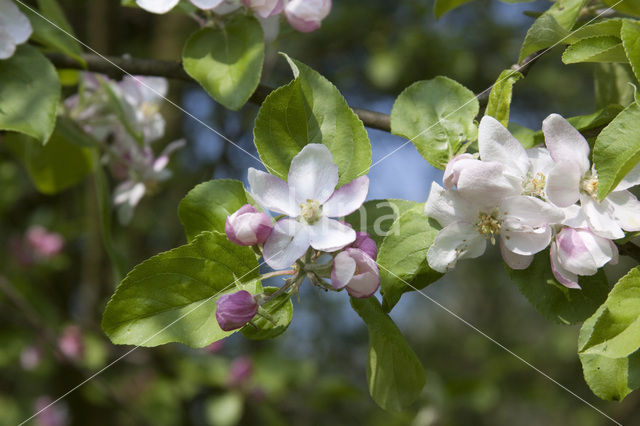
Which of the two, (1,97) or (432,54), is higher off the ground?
(1,97)

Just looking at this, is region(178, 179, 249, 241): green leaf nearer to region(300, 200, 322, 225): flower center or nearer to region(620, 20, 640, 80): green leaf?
region(300, 200, 322, 225): flower center

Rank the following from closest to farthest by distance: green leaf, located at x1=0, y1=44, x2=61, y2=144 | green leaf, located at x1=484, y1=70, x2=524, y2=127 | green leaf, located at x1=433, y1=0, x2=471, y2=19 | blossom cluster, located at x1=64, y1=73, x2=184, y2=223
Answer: green leaf, located at x1=484, y1=70, x2=524, y2=127 → green leaf, located at x1=0, y1=44, x2=61, y2=144 → green leaf, located at x1=433, y1=0, x2=471, y2=19 → blossom cluster, located at x1=64, y1=73, x2=184, y2=223

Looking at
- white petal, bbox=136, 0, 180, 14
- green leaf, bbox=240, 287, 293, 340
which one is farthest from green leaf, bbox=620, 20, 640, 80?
white petal, bbox=136, 0, 180, 14

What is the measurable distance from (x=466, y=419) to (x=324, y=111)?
285cm

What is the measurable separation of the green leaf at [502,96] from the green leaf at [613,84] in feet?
0.67

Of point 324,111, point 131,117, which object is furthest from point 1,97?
point 324,111

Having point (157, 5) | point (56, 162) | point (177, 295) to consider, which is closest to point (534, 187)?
point (177, 295)

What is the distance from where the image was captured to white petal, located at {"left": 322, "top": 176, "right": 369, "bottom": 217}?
0.63 metres

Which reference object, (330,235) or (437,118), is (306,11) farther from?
(330,235)

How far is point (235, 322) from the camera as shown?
598 mm

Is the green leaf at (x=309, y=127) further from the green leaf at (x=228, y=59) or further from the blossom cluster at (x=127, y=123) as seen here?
the blossom cluster at (x=127, y=123)

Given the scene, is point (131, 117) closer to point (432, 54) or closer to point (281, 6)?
point (281, 6)

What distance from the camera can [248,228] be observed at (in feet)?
1.99

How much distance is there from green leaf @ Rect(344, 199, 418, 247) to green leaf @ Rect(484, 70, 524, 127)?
0.41ft
